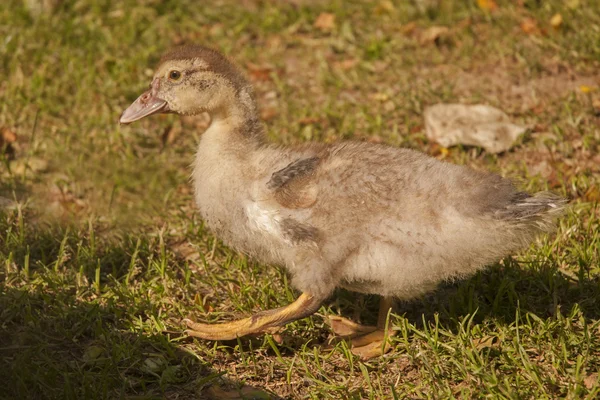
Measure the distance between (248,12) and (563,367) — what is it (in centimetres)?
486

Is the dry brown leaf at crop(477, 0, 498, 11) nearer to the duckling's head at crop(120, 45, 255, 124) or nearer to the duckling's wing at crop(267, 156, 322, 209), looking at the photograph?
the duckling's head at crop(120, 45, 255, 124)

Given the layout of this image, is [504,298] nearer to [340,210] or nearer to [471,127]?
[340,210]

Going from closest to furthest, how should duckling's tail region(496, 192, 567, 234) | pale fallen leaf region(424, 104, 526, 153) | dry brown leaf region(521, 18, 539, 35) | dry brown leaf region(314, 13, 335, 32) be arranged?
duckling's tail region(496, 192, 567, 234)
pale fallen leaf region(424, 104, 526, 153)
dry brown leaf region(521, 18, 539, 35)
dry brown leaf region(314, 13, 335, 32)

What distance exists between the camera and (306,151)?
4.26 metres

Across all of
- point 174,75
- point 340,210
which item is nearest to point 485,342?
point 340,210

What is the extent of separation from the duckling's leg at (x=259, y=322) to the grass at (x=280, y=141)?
4.0 inches

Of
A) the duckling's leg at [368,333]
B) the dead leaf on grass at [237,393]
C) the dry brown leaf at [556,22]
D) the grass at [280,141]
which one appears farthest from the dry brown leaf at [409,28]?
the dead leaf on grass at [237,393]

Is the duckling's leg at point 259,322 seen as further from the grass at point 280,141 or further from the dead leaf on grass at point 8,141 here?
the dead leaf on grass at point 8,141

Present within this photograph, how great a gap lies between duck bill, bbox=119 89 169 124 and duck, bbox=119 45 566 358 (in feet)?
0.47

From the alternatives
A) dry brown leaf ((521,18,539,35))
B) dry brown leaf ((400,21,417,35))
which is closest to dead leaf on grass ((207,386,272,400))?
dry brown leaf ((400,21,417,35))

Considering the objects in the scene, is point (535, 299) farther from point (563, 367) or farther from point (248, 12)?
point (248, 12)

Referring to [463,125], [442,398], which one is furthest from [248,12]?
[442,398]

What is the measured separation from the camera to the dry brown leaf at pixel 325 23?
7.54 m

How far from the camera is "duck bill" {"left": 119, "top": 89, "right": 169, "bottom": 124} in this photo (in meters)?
4.61
